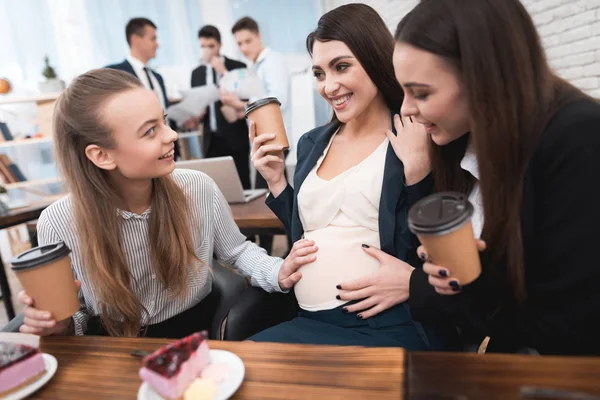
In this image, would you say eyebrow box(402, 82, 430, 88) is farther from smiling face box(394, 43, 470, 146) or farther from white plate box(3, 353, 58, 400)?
white plate box(3, 353, 58, 400)

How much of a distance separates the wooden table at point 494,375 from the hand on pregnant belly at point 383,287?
48cm

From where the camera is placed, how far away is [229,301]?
154 cm

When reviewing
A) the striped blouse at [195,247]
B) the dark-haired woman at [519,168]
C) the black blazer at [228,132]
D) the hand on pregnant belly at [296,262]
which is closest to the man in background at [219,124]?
the black blazer at [228,132]

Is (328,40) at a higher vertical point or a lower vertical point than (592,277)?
higher

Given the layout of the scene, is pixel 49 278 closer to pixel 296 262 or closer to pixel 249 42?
pixel 296 262

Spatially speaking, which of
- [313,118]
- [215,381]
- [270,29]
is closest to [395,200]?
[215,381]

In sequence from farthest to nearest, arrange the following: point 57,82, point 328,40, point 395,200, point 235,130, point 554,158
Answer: point 57,82
point 235,130
point 328,40
point 395,200
point 554,158

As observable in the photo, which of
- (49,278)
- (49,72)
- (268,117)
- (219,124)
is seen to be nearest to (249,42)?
(219,124)

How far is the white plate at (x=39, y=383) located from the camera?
85 cm

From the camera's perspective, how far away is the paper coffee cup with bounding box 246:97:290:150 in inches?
57.5

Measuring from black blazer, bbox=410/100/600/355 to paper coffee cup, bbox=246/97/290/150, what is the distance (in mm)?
790

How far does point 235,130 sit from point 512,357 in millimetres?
3650

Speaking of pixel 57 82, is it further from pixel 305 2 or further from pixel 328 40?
pixel 328 40

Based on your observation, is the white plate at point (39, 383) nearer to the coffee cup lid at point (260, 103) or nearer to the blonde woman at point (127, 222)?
the blonde woman at point (127, 222)
